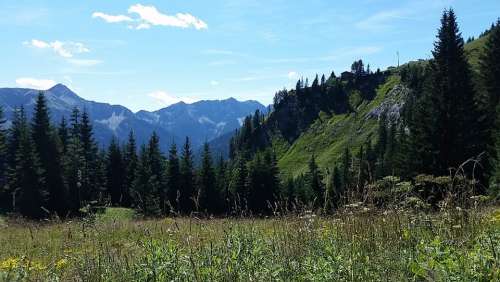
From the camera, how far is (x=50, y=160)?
58.1m

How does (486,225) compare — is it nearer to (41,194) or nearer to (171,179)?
(41,194)

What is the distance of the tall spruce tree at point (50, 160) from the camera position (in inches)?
2243

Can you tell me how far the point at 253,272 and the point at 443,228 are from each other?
2.48 metres

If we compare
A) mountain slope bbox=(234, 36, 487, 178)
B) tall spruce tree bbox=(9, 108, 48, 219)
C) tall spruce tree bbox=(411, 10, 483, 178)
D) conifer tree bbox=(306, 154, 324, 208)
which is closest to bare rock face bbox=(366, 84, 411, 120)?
mountain slope bbox=(234, 36, 487, 178)

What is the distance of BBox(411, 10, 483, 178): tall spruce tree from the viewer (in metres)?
31.3

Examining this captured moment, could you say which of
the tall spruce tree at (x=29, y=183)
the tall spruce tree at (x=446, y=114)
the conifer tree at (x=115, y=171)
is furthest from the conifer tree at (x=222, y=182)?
the tall spruce tree at (x=446, y=114)

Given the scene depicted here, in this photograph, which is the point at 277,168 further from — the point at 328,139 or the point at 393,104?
the point at 393,104

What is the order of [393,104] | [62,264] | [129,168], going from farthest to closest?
1. [393,104]
2. [129,168]
3. [62,264]

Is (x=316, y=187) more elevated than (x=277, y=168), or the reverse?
(x=277, y=168)

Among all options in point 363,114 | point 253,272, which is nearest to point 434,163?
point 253,272

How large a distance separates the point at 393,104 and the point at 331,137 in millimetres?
26604

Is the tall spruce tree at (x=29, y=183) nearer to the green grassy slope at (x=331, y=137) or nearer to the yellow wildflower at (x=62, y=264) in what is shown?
the yellow wildflower at (x=62, y=264)

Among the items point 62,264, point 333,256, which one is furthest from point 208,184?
point 333,256

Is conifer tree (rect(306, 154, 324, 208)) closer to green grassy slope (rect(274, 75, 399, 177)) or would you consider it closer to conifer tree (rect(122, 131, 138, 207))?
conifer tree (rect(122, 131, 138, 207))
